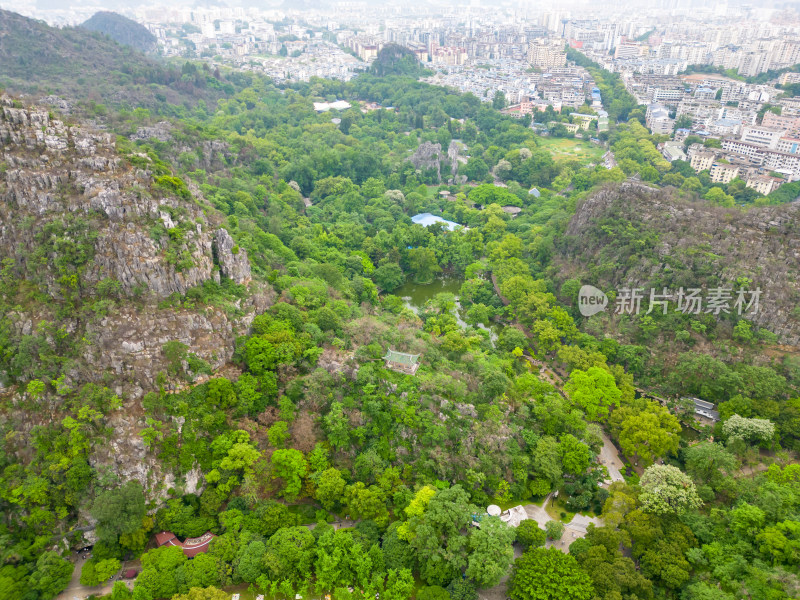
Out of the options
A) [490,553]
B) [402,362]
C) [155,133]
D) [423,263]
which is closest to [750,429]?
[490,553]

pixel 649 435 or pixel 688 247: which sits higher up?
pixel 688 247

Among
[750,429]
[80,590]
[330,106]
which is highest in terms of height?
[330,106]

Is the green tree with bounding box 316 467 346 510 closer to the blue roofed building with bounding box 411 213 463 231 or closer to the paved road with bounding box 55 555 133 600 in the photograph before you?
the paved road with bounding box 55 555 133 600

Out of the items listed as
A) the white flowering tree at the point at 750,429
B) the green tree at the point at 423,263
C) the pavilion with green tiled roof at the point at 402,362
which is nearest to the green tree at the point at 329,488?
the pavilion with green tiled roof at the point at 402,362

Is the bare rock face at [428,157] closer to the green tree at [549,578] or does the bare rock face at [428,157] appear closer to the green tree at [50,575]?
the green tree at [549,578]

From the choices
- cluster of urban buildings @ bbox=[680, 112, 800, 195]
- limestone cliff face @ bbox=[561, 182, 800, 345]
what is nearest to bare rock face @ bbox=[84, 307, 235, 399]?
limestone cliff face @ bbox=[561, 182, 800, 345]

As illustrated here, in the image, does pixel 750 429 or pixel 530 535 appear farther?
pixel 750 429

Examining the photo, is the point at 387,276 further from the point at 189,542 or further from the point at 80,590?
the point at 80,590
